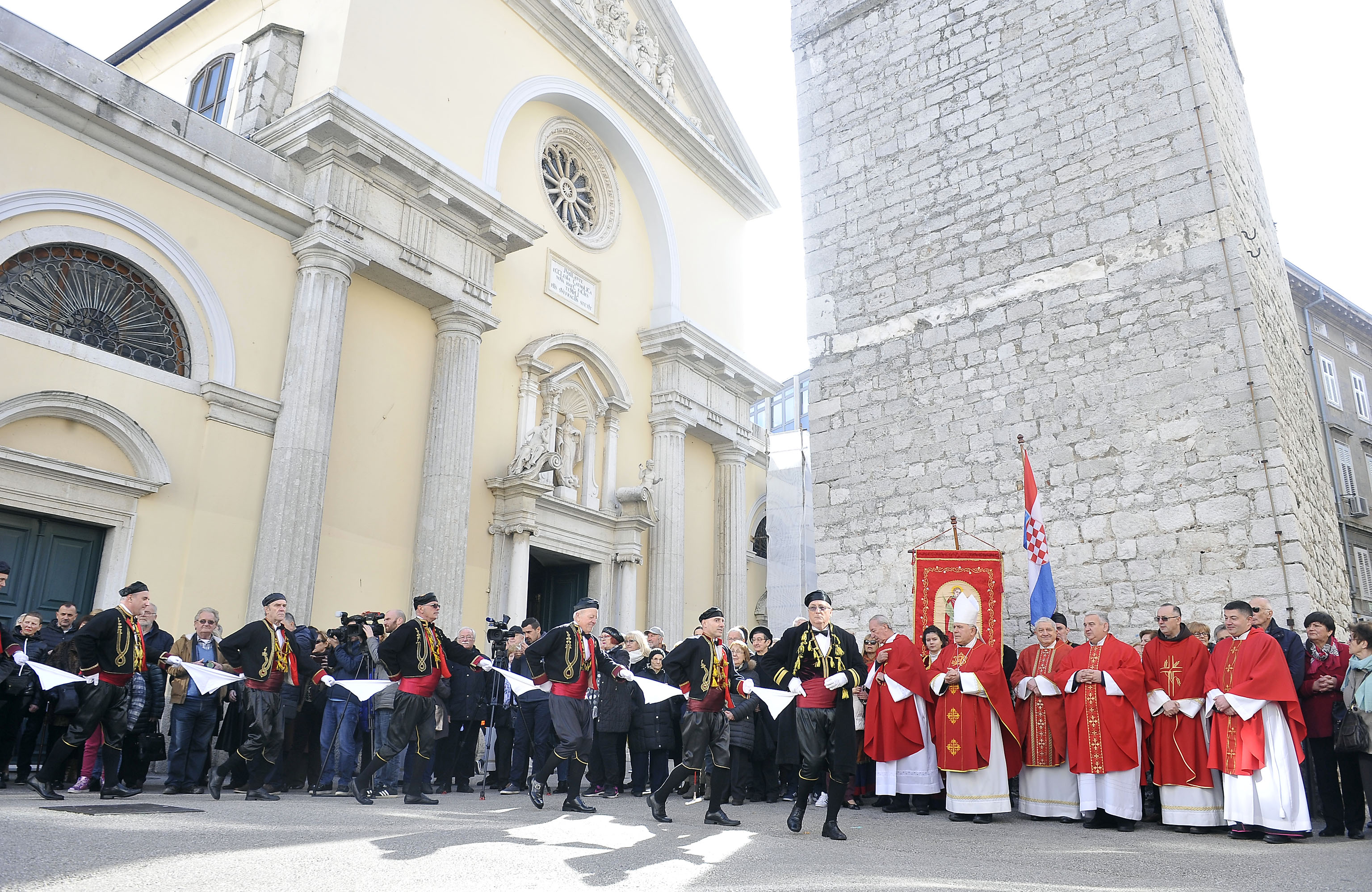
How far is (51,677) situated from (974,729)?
6752 mm

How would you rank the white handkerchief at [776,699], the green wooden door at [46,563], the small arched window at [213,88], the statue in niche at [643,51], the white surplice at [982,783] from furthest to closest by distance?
the statue in niche at [643,51] → the small arched window at [213,88] → the green wooden door at [46,563] → the white surplice at [982,783] → the white handkerchief at [776,699]

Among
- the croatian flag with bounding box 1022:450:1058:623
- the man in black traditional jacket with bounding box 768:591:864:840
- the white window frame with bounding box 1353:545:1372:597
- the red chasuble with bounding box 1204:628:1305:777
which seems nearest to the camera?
the man in black traditional jacket with bounding box 768:591:864:840

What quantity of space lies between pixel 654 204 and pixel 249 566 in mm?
10842

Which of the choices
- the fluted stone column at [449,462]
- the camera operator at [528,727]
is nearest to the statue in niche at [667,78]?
the fluted stone column at [449,462]

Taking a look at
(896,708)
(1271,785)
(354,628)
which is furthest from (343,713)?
(1271,785)

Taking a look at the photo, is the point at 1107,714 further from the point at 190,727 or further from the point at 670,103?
the point at 670,103

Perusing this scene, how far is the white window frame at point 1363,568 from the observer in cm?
2253

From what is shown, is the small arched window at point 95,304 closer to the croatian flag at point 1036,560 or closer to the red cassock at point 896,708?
the red cassock at point 896,708

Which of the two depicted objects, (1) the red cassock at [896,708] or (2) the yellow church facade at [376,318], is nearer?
(1) the red cassock at [896,708]

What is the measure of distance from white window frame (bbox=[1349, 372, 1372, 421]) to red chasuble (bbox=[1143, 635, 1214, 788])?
2223cm

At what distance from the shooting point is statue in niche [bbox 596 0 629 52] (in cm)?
1866

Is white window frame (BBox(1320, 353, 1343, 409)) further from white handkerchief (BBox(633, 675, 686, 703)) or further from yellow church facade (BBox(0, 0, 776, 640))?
white handkerchief (BBox(633, 675, 686, 703))

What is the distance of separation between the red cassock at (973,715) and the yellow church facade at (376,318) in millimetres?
7397

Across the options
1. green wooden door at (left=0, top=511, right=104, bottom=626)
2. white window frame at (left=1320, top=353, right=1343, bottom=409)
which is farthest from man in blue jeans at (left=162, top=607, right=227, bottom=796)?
white window frame at (left=1320, top=353, right=1343, bottom=409)
